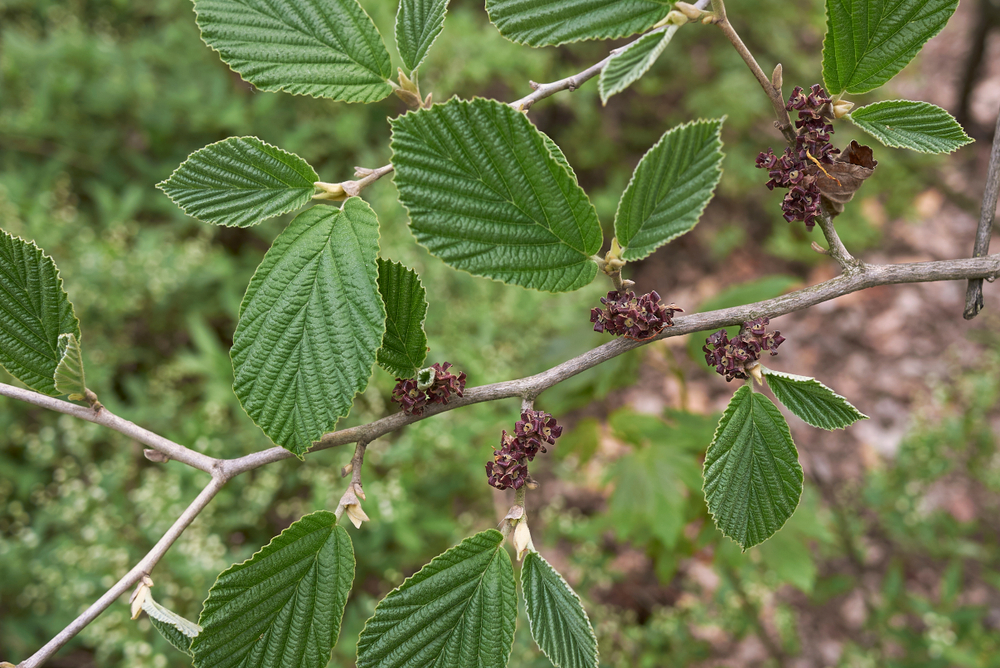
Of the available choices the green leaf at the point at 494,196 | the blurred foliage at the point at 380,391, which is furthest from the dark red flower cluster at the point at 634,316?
the blurred foliage at the point at 380,391

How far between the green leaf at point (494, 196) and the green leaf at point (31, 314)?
465mm

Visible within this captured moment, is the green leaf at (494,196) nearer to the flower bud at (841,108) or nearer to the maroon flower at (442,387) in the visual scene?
the maroon flower at (442,387)

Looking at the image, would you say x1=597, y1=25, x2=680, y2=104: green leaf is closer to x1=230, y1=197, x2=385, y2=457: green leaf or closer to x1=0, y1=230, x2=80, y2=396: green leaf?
x1=230, y1=197, x2=385, y2=457: green leaf

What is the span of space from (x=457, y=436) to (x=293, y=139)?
1.85 meters

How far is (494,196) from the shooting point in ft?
2.17

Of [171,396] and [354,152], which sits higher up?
[354,152]

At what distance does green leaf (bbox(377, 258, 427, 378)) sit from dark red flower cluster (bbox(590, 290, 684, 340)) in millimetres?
212

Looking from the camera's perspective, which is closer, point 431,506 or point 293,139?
point 431,506

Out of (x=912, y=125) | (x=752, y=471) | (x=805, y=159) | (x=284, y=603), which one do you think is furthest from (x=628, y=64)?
(x=284, y=603)

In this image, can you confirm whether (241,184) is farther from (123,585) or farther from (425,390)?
(123,585)

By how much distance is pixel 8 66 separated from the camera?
3.23 meters

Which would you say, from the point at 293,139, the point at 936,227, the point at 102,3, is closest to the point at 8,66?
the point at 102,3

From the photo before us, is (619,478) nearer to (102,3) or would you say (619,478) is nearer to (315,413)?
(315,413)

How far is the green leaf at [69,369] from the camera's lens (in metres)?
0.72
